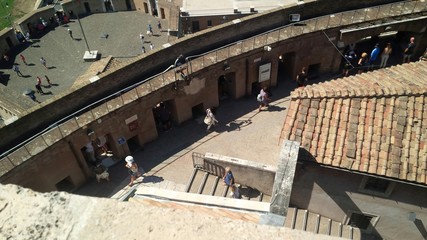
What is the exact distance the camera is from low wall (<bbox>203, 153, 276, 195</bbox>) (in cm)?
1608

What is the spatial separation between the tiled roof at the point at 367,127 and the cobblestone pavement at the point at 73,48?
2417cm

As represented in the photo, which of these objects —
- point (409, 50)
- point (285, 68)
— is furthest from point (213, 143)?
point (409, 50)

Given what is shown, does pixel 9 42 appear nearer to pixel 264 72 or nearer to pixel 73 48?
pixel 73 48

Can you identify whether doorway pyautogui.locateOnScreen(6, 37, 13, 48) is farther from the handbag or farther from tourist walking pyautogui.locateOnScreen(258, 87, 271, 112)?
tourist walking pyautogui.locateOnScreen(258, 87, 271, 112)

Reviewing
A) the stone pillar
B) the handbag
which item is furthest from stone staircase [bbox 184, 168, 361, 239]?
the stone pillar

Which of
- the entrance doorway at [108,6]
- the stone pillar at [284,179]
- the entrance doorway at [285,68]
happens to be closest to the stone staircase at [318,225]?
the stone pillar at [284,179]

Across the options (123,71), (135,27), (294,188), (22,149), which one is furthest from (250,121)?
(135,27)

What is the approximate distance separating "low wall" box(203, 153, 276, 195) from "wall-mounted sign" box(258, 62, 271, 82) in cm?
584

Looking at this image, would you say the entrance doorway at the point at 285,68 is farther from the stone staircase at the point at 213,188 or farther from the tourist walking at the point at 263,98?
the stone staircase at the point at 213,188

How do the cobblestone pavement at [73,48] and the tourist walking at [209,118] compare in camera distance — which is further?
the cobblestone pavement at [73,48]

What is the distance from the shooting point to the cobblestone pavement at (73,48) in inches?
1268

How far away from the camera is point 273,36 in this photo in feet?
64.5

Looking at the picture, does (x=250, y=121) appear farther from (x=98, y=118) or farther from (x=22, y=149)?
(x=22, y=149)

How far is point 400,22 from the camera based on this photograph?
19.8 m
